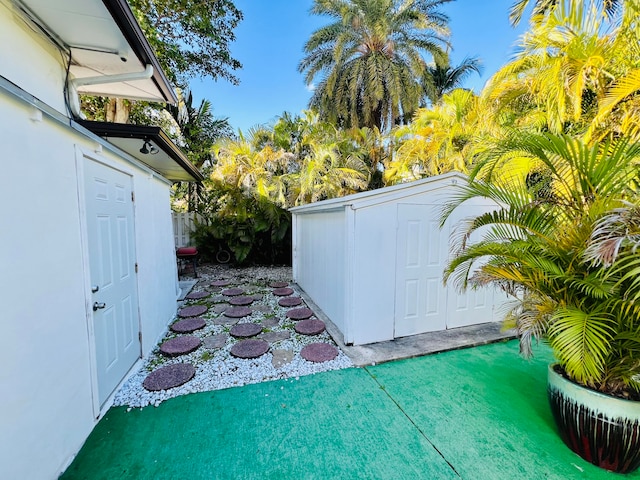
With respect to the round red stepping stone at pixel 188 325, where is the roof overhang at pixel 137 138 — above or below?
above

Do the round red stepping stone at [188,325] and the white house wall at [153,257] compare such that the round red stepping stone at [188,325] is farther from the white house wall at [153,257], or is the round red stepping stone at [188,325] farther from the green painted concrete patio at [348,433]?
the green painted concrete patio at [348,433]

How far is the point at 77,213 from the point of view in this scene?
239 cm

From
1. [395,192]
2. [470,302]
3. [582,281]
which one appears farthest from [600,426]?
[395,192]

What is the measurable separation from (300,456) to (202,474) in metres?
0.75

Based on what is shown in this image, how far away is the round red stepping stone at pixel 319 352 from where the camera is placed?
3771 millimetres

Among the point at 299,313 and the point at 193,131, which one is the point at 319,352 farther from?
the point at 193,131

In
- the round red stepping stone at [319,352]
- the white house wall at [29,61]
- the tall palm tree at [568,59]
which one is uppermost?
the tall palm tree at [568,59]

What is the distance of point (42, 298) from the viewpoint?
6.36ft

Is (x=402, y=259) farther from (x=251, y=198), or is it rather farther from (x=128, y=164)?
(x=251, y=198)

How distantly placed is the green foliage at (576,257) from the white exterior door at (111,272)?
3.53 metres

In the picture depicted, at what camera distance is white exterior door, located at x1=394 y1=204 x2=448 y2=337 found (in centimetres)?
425

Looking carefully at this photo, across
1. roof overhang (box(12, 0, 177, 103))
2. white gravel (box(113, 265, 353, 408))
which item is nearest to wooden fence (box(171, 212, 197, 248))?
white gravel (box(113, 265, 353, 408))

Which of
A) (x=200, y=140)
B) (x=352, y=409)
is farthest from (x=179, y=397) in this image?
(x=200, y=140)

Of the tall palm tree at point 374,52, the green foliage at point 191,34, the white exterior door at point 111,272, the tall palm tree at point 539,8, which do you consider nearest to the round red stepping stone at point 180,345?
the white exterior door at point 111,272
